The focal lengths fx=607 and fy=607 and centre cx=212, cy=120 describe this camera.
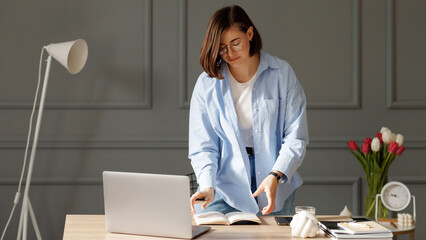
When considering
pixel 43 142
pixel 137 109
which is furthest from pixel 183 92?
pixel 43 142

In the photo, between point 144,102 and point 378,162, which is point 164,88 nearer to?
point 144,102

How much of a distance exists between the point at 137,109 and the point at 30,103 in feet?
2.32

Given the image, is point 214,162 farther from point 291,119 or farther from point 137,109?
point 137,109

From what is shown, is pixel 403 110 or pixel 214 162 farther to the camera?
pixel 403 110

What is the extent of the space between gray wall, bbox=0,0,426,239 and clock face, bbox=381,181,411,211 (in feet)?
1.80

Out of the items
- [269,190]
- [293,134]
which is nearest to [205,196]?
[269,190]

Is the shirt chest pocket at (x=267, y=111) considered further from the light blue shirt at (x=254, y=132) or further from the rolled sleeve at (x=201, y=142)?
the rolled sleeve at (x=201, y=142)

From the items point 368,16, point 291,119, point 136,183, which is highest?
point 368,16

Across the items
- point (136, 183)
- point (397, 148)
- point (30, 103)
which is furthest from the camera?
point (30, 103)

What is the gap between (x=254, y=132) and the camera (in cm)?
260

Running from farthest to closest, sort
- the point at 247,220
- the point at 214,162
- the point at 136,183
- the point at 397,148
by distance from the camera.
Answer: the point at 397,148
the point at 214,162
the point at 247,220
the point at 136,183

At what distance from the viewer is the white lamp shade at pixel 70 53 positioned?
3471 millimetres

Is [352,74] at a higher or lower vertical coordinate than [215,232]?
higher

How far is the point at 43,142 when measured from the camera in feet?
13.2
